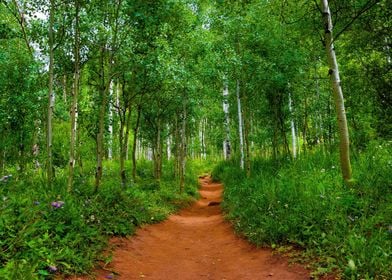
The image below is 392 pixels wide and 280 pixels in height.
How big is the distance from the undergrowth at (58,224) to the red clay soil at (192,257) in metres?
0.46

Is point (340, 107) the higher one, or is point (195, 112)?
point (195, 112)

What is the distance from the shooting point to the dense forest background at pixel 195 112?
5691 mm

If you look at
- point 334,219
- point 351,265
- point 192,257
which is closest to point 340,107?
point 334,219

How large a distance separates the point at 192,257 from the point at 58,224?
3.18 meters

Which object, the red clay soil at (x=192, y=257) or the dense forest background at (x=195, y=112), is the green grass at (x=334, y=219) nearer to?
the dense forest background at (x=195, y=112)

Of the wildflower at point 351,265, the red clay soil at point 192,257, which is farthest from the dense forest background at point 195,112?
the red clay soil at point 192,257

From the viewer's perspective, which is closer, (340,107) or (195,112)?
(340,107)

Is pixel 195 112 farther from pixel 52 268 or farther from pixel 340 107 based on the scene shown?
pixel 52 268

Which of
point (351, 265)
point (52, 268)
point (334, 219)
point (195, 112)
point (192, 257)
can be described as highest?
point (195, 112)

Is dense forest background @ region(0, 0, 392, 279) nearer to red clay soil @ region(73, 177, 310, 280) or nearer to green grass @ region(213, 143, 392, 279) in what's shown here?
green grass @ region(213, 143, 392, 279)

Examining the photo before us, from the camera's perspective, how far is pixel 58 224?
6.11 meters

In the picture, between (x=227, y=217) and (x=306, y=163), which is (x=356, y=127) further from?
(x=227, y=217)

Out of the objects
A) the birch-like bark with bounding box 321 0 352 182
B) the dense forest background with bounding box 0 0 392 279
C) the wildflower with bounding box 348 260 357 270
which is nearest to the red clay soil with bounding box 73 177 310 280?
the dense forest background with bounding box 0 0 392 279

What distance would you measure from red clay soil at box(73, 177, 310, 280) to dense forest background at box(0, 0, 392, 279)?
0.38m
